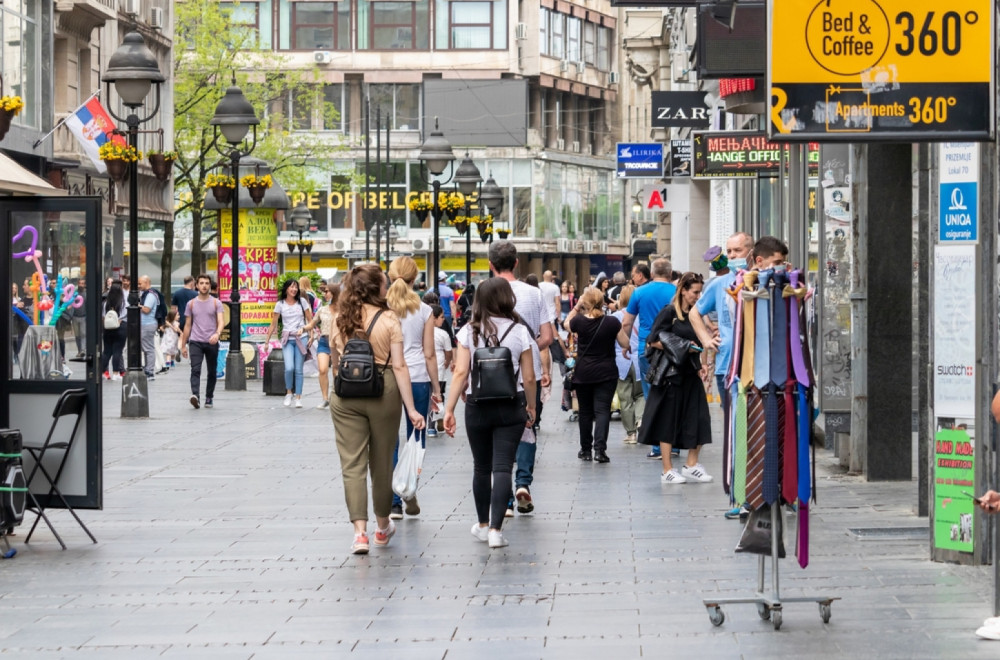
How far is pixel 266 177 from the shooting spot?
3219cm

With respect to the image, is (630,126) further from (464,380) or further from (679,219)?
(464,380)

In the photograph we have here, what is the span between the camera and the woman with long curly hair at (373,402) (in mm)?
10820

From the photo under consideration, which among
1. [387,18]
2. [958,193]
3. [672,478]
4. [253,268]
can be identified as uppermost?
[387,18]

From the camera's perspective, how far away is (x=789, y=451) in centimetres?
811

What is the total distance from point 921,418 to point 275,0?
226 ft

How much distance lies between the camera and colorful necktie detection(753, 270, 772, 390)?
815 centimetres

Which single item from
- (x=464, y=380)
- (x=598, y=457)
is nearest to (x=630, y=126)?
(x=598, y=457)

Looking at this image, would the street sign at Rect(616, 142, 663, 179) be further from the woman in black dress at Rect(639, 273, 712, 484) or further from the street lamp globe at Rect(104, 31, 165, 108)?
the woman in black dress at Rect(639, 273, 712, 484)

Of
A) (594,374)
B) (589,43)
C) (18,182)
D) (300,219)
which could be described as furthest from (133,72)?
(589,43)

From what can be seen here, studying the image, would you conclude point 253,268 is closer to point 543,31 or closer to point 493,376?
point 493,376

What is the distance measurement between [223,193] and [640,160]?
8.95 metres

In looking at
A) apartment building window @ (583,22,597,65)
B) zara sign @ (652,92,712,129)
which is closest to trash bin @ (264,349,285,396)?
zara sign @ (652,92,712,129)

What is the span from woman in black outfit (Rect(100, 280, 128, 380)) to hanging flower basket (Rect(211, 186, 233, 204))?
7.70ft

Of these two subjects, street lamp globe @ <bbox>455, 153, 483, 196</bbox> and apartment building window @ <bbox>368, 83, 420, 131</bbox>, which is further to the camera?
apartment building window @ <bbox>368, 83, 420, 131</bbox>
